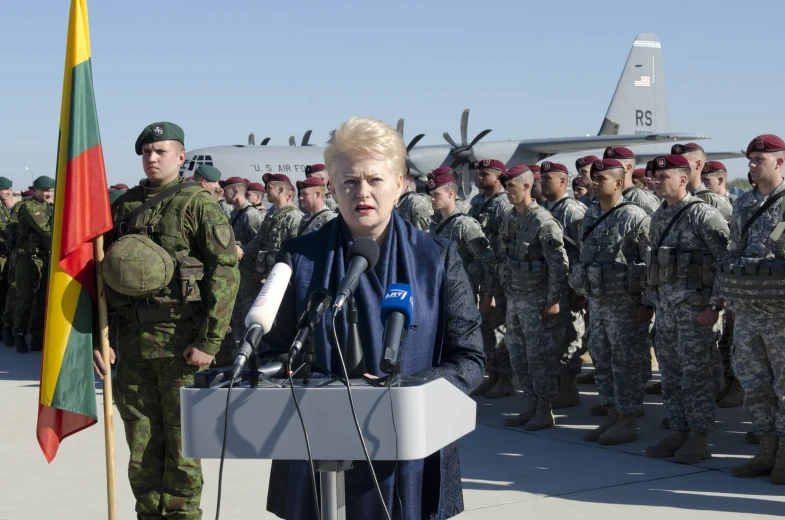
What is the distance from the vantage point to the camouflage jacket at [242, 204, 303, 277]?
34.1ft

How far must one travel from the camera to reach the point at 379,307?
2.51 meters

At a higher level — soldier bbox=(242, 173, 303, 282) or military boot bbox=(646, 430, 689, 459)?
soldier bbox=(242, 173, 303, 282)

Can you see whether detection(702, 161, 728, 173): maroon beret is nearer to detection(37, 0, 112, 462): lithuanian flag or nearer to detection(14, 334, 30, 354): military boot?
detection(37, 0, 112, 462): lithuanian flag

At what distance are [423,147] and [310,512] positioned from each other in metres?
20.2

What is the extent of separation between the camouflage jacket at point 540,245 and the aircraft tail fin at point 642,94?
22.7m

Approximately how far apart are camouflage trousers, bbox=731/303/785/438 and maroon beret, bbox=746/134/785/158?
93cm

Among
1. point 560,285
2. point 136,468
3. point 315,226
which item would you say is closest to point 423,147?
point 315,226

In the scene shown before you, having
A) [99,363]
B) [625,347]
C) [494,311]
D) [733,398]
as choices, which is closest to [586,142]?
[494,311]

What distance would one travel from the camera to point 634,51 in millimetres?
30188

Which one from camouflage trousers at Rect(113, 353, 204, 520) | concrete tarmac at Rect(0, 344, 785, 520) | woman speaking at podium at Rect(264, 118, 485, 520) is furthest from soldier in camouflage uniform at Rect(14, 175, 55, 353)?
woman speaking at podium at Rect(264, 118, 485, 520)

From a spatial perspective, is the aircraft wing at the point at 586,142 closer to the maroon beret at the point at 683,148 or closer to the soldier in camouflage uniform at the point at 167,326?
the maroon beret at the point at 683,148

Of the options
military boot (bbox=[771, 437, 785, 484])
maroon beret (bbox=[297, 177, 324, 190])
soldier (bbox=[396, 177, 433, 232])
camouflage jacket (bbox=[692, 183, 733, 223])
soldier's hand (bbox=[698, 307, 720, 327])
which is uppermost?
maroon beret (bbox=[297, 177, 324, 190])

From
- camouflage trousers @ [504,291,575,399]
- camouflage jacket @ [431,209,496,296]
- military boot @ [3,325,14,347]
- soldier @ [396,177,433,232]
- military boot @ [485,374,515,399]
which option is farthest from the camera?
military boot @ [3,325,14,347]

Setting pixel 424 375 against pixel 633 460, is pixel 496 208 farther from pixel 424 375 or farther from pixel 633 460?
pixel 424 375
